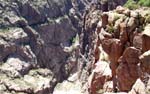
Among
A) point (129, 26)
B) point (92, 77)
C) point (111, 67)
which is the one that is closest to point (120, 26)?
point (129, 26)

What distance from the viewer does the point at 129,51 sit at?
62.6m

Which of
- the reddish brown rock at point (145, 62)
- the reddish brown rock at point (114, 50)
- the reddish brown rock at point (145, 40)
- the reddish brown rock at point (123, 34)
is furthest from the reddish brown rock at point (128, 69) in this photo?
the reddish brown rock at point (145, 62)

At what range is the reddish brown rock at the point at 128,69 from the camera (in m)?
61.8

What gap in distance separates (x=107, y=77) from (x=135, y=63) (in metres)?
10.9

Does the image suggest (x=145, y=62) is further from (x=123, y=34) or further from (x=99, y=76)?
(x=99, y=76)

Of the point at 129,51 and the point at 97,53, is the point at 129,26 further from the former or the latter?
the point at 97,53

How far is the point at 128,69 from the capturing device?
63156mm

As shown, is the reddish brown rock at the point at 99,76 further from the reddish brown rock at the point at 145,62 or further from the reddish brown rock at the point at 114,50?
the reddish brown rock at the point at 145,62

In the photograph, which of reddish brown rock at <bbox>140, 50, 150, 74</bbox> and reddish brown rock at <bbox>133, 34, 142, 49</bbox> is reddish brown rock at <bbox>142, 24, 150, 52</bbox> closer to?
reddish brown rock at <bbox>133, 34, 142, 49</bbox>

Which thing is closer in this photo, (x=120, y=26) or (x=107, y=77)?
(x=120, y=26)

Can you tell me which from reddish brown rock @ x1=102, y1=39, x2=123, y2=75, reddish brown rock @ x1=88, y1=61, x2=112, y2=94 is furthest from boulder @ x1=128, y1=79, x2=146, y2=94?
reddish brown rock @ x1=88, y1=61, x2=112, y2=94

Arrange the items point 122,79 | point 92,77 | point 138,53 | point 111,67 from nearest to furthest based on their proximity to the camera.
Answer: point 138,53
point 122,79
point 111,67
point 92,77

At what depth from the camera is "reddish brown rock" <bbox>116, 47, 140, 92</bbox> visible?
6175 centimetres

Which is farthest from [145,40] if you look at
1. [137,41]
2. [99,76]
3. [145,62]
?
[99,76]
